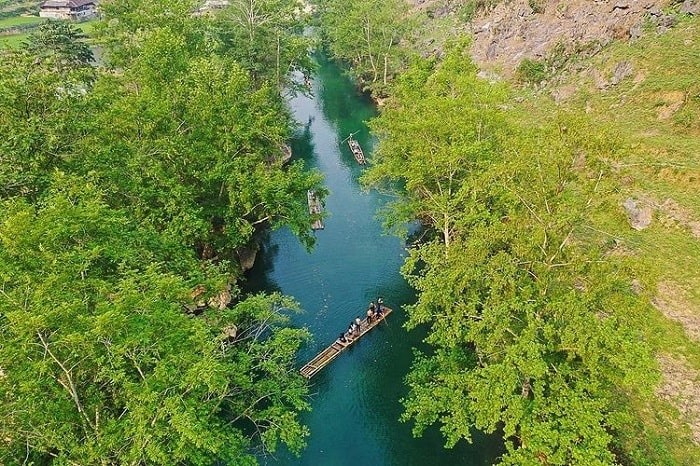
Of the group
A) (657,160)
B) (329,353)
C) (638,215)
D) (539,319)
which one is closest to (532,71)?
(657,160)

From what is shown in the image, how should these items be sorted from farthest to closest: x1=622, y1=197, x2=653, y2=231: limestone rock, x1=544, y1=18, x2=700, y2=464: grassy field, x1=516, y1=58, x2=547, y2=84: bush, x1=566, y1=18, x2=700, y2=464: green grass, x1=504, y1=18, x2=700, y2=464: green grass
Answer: x1=516, y1=58, x2=547, y2=84: bush
x1=622, y1=197, x2=653, y2=231: limestone rock
x1=566, y1=18, x2=700, y2=464: green grass
x1=544, y1=18, x2=700, y2=464: grassy field
x1=504, y1=18, x2=700, y2=464: green grass

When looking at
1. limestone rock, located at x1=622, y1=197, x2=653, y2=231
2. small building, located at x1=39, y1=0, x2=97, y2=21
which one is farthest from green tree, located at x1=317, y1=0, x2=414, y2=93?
small building, located at x1=39, y1=0, x2=97, y2=21

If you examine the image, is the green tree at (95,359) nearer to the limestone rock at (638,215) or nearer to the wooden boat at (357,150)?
the limestone rock at (638,215)

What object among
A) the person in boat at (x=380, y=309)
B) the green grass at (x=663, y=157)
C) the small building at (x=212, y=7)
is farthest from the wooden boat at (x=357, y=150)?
the person in boat at (x=380, y=309)

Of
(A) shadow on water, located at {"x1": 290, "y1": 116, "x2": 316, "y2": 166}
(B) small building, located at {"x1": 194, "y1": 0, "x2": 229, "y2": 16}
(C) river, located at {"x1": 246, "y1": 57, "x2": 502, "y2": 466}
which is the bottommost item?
(C) river, located at {"x1": 246, "y1": 57, "x2": 502, "y2": 466}

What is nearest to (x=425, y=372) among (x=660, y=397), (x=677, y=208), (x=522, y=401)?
(x=522, y=401)

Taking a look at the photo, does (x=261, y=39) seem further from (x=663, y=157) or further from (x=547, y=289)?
(x=547, y=289)

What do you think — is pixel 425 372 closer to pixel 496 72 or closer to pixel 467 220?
pixel 467 220

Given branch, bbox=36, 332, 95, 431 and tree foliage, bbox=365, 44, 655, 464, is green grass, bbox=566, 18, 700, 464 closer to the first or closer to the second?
tree foliage, bbox=365, 44, 655, 464
